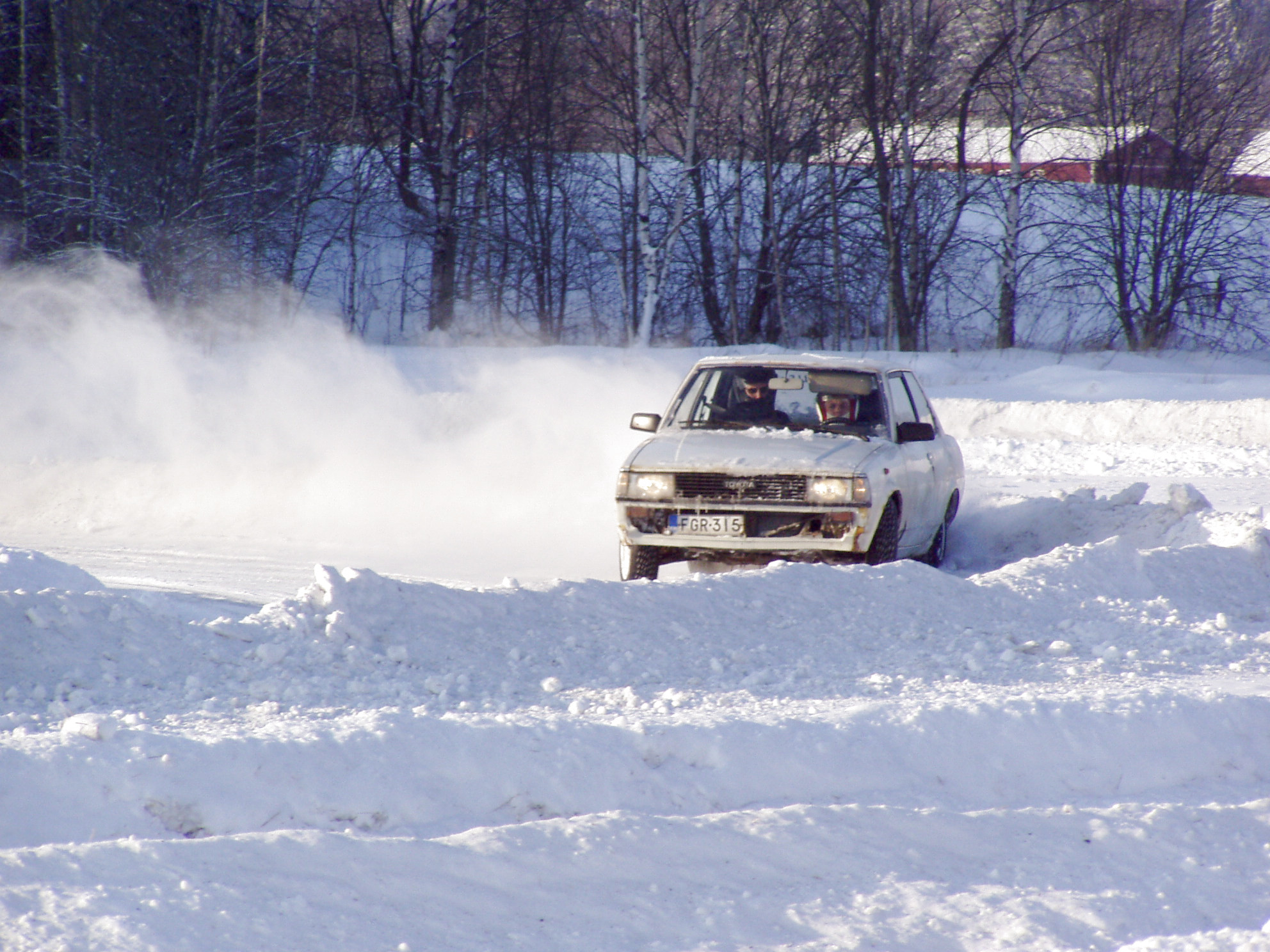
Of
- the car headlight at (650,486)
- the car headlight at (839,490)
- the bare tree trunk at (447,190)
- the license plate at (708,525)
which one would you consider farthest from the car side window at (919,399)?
the bare tree trunk at (447,190)

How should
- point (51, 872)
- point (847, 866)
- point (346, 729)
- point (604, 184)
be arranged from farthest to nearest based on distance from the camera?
1. point (604, 184)
2. point (346, 729)
3. point (847, 866)
4. point (51, 872)

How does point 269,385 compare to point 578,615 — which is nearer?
point 578,615

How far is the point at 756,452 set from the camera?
7.52m

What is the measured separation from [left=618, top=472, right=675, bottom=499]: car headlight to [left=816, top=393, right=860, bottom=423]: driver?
1408mm

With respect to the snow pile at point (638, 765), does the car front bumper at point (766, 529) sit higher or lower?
higher

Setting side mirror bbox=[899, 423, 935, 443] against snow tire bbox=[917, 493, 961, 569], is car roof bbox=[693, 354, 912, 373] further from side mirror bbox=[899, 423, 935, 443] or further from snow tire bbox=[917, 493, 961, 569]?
snow tire bbox=[917, 493, 961, 569]

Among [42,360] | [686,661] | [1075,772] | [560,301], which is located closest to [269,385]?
[42,360]

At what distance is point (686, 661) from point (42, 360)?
14.3 m

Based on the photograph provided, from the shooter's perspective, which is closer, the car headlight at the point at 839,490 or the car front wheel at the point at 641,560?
the car headlight at the point at 839,490

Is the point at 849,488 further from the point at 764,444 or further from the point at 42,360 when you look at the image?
the point at 42,360

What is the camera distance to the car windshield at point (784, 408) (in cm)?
819

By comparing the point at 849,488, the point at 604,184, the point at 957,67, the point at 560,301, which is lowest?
the point at 849,488

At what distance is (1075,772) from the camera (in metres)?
4.15

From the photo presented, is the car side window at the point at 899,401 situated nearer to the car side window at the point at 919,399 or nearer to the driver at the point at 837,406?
the car side window at the point at 919,399
